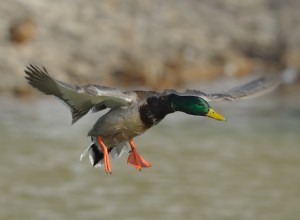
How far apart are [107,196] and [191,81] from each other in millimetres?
17108

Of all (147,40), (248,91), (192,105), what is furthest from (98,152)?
(147,40)

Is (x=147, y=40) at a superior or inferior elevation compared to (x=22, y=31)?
superior

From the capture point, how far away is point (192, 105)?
864cm

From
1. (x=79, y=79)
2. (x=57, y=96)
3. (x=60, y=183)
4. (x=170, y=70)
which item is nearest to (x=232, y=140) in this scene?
(x=60, y=183)

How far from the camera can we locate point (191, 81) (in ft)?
109

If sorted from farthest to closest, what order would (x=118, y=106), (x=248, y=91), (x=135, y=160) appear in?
(x=248, y=91), (x=135, y=160), (x=118, y=106)

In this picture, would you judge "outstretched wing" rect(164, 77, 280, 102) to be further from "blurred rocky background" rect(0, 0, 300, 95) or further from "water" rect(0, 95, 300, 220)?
"blurred rocky background" rect(0, 0, 300, 95)

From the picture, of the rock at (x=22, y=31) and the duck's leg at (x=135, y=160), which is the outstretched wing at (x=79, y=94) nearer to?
the duck's leg at (x=135, y=160)

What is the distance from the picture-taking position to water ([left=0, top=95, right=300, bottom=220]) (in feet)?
51.2

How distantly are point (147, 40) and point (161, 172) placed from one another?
18616mm

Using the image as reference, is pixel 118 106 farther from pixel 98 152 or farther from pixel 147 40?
pixel 147 40

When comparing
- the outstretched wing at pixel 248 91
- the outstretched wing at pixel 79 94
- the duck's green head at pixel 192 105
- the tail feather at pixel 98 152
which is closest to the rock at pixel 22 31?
the outstretched wing at pixel 248 91

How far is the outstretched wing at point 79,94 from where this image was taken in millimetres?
8038

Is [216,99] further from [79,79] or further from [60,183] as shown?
[79,79]
